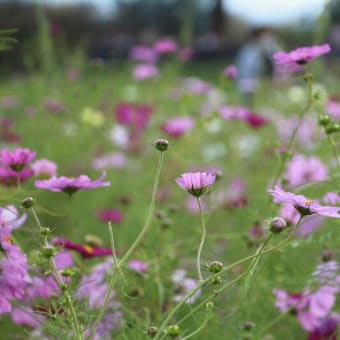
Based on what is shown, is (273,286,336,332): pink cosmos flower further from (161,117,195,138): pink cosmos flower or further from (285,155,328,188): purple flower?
(161,117,195,138): pink cosmos flower

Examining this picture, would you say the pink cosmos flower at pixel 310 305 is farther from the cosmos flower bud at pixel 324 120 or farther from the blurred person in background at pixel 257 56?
the blurred person in background at pixel 257 56

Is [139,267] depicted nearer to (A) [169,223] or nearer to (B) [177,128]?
(A) [169,223]

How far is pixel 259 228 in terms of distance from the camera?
0.98 meters

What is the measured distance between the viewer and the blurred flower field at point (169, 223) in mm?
598

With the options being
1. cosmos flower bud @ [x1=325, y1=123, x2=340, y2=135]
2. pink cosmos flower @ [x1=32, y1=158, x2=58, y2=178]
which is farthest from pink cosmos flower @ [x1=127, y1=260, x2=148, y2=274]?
cosmos flower bud @ [x1=325, y1=123, x2=340, y2=135]

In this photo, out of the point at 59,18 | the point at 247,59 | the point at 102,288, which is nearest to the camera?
the point at 102,288

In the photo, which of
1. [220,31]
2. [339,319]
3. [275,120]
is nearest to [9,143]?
[275,120]

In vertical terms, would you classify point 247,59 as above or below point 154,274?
below

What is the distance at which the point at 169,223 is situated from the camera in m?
0.92

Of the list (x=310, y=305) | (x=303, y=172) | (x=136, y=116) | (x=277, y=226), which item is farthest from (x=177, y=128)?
(x=277, y=226)

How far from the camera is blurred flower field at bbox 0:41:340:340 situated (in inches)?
23.5

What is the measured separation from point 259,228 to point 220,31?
1246 cm

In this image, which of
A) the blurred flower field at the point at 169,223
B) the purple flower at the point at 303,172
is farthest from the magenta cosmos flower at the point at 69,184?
the purple flower at the point at 303,172

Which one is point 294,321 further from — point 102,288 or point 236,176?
point 236,176
